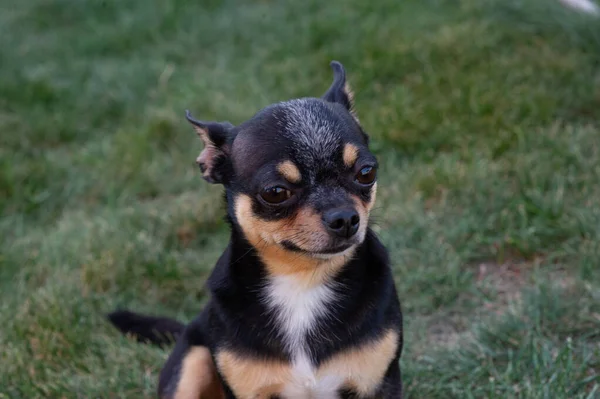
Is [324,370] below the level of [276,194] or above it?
below

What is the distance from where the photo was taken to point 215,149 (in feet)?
9.93

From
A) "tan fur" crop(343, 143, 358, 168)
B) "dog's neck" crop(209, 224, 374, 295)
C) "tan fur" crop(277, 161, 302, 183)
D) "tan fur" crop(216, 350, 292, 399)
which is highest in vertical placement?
"tan fur" crop(343, 143, 358, 168)

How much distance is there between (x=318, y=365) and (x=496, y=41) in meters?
4.17

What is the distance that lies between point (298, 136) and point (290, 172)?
0.14 meters

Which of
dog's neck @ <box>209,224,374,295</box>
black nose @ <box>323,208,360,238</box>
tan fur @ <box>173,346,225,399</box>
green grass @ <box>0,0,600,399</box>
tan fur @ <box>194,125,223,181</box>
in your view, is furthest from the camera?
green grass @ <box>0,0,600,399</box>

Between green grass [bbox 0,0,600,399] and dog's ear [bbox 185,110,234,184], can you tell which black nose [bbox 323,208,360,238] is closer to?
dog's ear [bbox 185,110,234,184]

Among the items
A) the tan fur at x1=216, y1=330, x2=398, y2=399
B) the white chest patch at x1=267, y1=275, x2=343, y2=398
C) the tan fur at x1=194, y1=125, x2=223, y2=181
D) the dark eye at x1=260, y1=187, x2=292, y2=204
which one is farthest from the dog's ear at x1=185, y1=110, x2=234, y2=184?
the tan fur at x1=216, y1=330, x2=398, y2=399

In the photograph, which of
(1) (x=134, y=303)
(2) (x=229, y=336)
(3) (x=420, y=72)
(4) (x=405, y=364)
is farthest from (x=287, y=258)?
(3) (x=420, y=72)

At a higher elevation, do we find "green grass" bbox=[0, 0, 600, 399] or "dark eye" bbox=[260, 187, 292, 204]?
"dark eye" bbox=[260, 187, 292, 204]

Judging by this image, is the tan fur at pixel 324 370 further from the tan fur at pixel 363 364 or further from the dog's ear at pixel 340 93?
the dog's ear at pixel 340 93

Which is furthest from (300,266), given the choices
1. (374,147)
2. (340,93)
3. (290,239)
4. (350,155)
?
(374,147)

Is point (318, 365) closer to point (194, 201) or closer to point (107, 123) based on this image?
point (194, 201)

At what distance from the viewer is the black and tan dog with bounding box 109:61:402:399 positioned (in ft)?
8.90

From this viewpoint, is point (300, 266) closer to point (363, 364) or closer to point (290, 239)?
point (290, 239)
